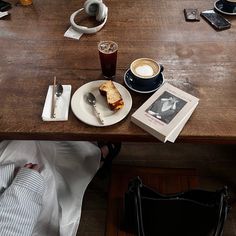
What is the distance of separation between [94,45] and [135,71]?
280mm

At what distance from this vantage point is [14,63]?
3.51 ft

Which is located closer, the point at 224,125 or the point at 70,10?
the point at 224,125

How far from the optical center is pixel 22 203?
89 cm

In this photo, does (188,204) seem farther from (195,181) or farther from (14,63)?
(14,63)

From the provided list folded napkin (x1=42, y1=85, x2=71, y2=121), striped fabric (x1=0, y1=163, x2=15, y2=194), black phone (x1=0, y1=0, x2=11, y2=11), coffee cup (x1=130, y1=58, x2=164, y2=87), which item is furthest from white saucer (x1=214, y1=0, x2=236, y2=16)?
striped fabric (x1=0, y1=163, x2=15, y2=194)

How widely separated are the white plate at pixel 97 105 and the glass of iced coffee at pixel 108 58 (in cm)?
5

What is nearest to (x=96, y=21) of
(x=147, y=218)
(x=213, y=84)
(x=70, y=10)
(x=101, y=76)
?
(x=70, y=10)

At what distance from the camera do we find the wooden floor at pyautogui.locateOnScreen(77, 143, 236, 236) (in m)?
1.49

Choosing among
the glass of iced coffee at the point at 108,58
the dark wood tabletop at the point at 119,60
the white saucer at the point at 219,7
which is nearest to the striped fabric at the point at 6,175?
the dark wood tabletop at the point at 119,60

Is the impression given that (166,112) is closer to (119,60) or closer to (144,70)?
(144,70)

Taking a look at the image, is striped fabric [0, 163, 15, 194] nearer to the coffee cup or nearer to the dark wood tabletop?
the dark wood tabletop

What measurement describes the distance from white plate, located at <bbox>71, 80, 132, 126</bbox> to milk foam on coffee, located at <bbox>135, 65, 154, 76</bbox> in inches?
3.2

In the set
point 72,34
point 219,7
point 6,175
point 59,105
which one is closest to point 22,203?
point 6,175

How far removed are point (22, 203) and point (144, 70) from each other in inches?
23.8
